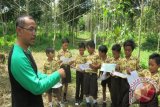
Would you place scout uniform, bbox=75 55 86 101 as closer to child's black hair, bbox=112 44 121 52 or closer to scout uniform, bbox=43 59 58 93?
scout uniform, bbox=43 59 58 93

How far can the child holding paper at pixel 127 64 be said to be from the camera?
5.09m

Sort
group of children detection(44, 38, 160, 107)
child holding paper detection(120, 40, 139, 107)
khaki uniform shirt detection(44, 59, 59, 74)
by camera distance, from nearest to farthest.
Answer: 1. child holding paper detection(120, 40, 139, 107)
2. group of children detection(44, 38, 160, 107)
3. khaki uniform shirt detection(44, 59, 59, 74)

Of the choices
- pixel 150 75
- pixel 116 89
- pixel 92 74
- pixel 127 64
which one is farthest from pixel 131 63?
pixel 92 74

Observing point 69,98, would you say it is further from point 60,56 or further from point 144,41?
point 144,41

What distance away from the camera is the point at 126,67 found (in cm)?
520

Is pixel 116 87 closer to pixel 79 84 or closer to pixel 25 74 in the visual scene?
pixel 79 84

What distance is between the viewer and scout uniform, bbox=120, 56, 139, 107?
5.19m

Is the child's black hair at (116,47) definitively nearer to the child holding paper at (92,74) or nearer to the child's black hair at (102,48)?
the child's black hair at (102,48)

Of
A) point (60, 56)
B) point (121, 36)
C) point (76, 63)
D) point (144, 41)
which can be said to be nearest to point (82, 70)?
point (76, 63)

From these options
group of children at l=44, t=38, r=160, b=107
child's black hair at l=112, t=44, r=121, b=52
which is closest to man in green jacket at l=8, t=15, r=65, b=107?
group of children at l=44, t=38, r=160, b=107

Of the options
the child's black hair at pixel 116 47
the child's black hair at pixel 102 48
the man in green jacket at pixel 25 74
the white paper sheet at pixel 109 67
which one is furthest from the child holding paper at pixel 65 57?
the man in green jacket at pixel 25 74

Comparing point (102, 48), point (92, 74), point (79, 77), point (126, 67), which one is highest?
point (102, 48)

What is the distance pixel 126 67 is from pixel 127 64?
0.21 ft

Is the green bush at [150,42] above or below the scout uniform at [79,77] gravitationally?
above
